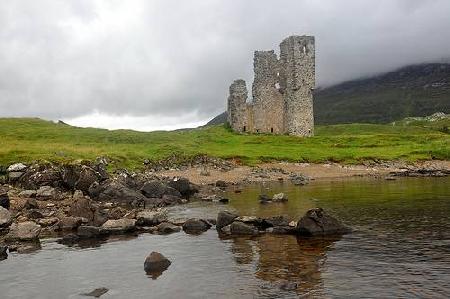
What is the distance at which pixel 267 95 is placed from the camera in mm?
105562

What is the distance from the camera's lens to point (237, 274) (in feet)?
68.9

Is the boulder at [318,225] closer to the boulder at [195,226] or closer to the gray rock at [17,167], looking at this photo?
the boulder at [195,226]

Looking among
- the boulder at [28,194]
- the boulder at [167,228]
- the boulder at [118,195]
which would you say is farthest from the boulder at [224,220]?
the boulder at [28,194]

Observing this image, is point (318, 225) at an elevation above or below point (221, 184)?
below

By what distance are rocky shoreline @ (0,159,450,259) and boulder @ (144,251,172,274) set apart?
7.57 m

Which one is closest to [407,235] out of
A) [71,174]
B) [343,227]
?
[343,227]

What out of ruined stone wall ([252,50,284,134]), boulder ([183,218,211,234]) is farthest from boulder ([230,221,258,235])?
ruined stone wall ([252,50,284,134])

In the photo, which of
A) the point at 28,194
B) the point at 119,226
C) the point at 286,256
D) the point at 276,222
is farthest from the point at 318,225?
the point at 28,194

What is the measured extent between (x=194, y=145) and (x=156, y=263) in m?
62.8

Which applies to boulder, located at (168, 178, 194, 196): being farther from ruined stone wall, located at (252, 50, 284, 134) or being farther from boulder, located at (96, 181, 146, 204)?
ruined stone wall, located at (252, 50, 284, 134)

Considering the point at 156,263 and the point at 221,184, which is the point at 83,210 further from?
the point at 221,184

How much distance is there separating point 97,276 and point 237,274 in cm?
564

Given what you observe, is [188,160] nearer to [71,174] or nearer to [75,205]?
[71,174]

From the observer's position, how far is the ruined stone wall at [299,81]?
10138 centimetres
